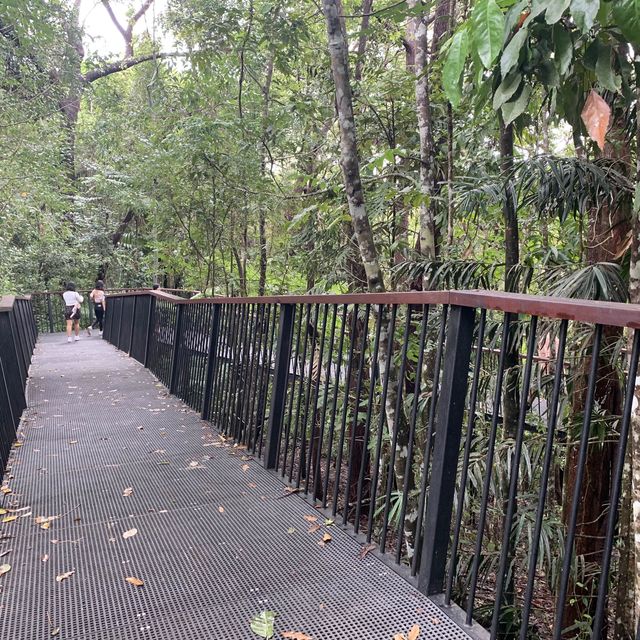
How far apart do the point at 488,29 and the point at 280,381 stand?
2325 millimetres

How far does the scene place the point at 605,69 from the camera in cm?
158

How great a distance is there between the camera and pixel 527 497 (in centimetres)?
286

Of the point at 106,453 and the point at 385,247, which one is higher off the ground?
the point at 385,247

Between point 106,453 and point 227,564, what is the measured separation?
1.99 meters

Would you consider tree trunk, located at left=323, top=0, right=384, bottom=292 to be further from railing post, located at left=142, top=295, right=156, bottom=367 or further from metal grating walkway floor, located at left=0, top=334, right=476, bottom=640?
railing post, located at left=142, top=295, right=156, bottom=367

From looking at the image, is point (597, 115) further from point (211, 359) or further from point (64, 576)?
point (211, 359)

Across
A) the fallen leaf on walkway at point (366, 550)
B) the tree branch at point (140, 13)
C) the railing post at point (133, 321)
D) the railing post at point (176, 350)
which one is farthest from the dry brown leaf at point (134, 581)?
the tree branch at point (140, 13)

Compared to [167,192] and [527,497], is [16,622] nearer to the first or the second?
[527,497]

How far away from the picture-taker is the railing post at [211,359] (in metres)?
4.64

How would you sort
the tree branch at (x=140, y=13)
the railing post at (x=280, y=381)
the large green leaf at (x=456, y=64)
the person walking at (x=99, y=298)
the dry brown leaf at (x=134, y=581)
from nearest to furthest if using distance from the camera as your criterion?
the large green leaf at (x=456, y=64), the dry brown leaf at (x=134, y=581), the railing post at (x=280, y=381), the person walking at (x=99, y=298), the tree branch at (x=140, y=13)

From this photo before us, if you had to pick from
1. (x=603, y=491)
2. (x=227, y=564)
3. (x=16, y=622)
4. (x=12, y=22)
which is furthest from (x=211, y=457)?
(x=12, y=22)

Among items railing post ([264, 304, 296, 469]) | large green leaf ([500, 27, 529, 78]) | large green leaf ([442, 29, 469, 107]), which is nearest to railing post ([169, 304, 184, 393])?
railing post ([264, 304, 296, 469])

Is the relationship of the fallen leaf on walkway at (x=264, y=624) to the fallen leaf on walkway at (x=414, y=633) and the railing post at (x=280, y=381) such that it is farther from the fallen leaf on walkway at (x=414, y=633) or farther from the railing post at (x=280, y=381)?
the railing post at (x=280, y=381)

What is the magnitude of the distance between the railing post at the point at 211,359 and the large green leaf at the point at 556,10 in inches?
143
